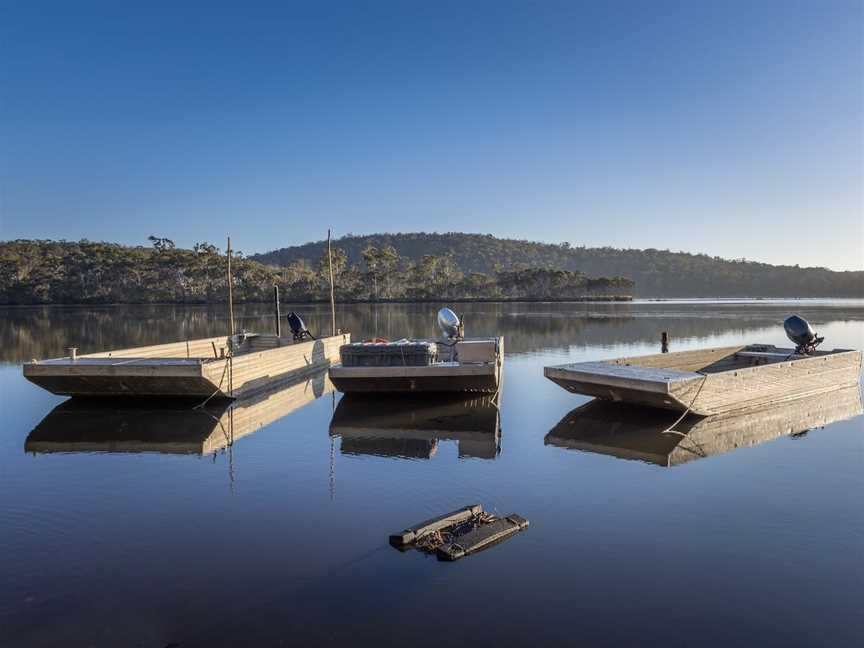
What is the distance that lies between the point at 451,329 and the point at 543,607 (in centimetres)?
1260

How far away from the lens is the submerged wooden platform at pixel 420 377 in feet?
48.1

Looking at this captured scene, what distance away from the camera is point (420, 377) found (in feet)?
48.1

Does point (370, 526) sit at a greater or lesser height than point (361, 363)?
lesser

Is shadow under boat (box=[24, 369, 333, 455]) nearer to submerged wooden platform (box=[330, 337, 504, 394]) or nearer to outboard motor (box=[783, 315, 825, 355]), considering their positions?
submerged wooden platform (box=[330, 337, 504, 394])

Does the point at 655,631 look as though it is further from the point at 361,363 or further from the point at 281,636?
the point at 361,363

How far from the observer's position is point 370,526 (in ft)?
24.2

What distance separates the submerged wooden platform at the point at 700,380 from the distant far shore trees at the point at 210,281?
91.3 metres

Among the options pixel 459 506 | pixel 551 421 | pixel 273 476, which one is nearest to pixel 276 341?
pixel 551 421

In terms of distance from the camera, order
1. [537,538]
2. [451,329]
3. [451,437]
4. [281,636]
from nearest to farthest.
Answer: [281,636] → [537,538] → [451,437] → [451,329]

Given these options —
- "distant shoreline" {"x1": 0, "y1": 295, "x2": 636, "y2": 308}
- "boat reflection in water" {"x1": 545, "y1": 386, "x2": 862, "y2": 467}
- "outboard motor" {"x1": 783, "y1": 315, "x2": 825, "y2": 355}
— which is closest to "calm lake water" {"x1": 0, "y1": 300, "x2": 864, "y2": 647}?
"boat reflection in water" {"x1": 545, "y1": 386, "x2": 862, "y2": 467}

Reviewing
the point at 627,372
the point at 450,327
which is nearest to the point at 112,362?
the point at 450,327

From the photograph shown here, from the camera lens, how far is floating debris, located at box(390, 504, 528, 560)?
21.6 feet

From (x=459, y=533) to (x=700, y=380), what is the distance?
7176 mm

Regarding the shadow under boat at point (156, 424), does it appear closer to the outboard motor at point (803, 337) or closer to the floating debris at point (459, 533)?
the floating debris at point (459, 533)
